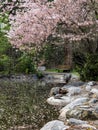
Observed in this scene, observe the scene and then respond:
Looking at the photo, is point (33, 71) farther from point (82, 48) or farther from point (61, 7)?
point (61, 7)

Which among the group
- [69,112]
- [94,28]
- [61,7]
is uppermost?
[61,7]

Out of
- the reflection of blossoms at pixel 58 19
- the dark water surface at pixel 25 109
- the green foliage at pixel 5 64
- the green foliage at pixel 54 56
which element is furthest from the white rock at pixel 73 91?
the green foliage at pixel 54 56

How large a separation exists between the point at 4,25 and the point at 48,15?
13.9 metres

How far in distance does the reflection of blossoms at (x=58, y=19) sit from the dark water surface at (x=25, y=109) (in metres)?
2.92

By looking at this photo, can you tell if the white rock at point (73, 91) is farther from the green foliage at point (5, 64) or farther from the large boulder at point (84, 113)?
the green foliage at point (5, 64)

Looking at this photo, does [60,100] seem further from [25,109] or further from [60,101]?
[25,109]

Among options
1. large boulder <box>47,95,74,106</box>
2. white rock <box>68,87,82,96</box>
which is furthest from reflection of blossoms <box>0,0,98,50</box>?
large boulder <box>47,95,74,106</box>

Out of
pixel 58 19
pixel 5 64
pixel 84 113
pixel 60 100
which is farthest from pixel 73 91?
pixel 5 64

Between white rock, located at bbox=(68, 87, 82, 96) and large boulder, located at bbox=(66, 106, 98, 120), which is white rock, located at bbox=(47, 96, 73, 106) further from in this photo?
large boulder, located at bbox=(66, 106, 98, 120)

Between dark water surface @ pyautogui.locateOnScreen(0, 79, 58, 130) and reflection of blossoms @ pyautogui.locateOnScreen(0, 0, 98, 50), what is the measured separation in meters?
2.92

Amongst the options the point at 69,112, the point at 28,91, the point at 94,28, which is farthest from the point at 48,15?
the point at 69,112

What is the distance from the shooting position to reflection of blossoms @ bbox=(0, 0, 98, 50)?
16.8 m

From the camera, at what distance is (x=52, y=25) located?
17578 millimetres

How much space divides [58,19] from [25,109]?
5.81 metres
